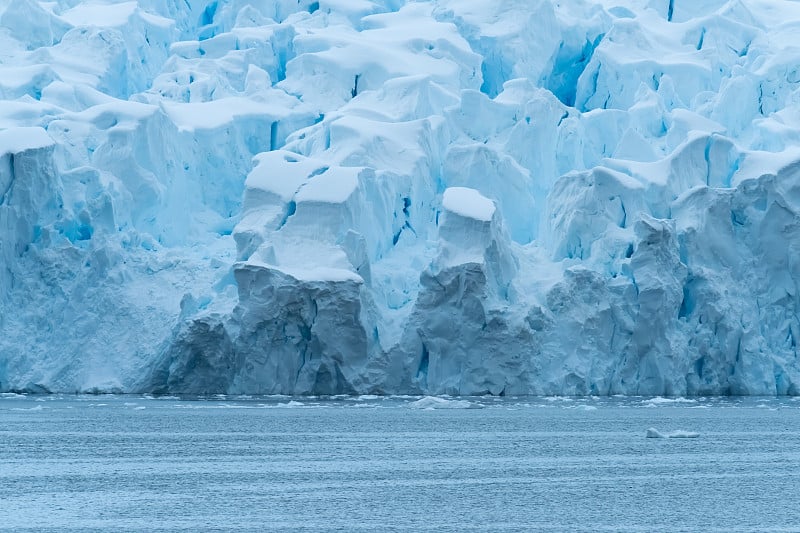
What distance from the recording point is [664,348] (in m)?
20.5

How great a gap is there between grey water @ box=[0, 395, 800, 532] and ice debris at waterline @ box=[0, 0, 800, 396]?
2.35 ft

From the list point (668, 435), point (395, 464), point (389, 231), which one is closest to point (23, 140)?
point (389, 231)

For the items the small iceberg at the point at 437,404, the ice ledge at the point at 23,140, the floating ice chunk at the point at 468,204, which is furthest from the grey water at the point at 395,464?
the ice ledge at the point at 23,140

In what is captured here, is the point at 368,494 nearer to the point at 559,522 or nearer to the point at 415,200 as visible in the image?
the point at 559,522

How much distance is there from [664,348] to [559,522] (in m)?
11.0

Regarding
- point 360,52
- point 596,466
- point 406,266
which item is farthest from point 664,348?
point 360,52

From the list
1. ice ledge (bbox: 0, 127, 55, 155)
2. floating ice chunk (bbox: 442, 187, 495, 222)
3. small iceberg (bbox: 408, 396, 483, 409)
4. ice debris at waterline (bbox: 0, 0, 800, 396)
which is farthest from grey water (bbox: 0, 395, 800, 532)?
ice ledge (bbox: 0, 127, 55, 155)

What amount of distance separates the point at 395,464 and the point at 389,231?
9.30 meters

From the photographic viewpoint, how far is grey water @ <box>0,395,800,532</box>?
395 inches

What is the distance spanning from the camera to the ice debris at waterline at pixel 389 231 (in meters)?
20.1

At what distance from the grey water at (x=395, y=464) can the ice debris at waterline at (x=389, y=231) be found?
0.72 meters

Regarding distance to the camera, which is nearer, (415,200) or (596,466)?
(596,466)

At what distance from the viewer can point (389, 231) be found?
22.3 m

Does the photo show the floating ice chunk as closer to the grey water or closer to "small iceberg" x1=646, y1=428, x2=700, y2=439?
the grey water
